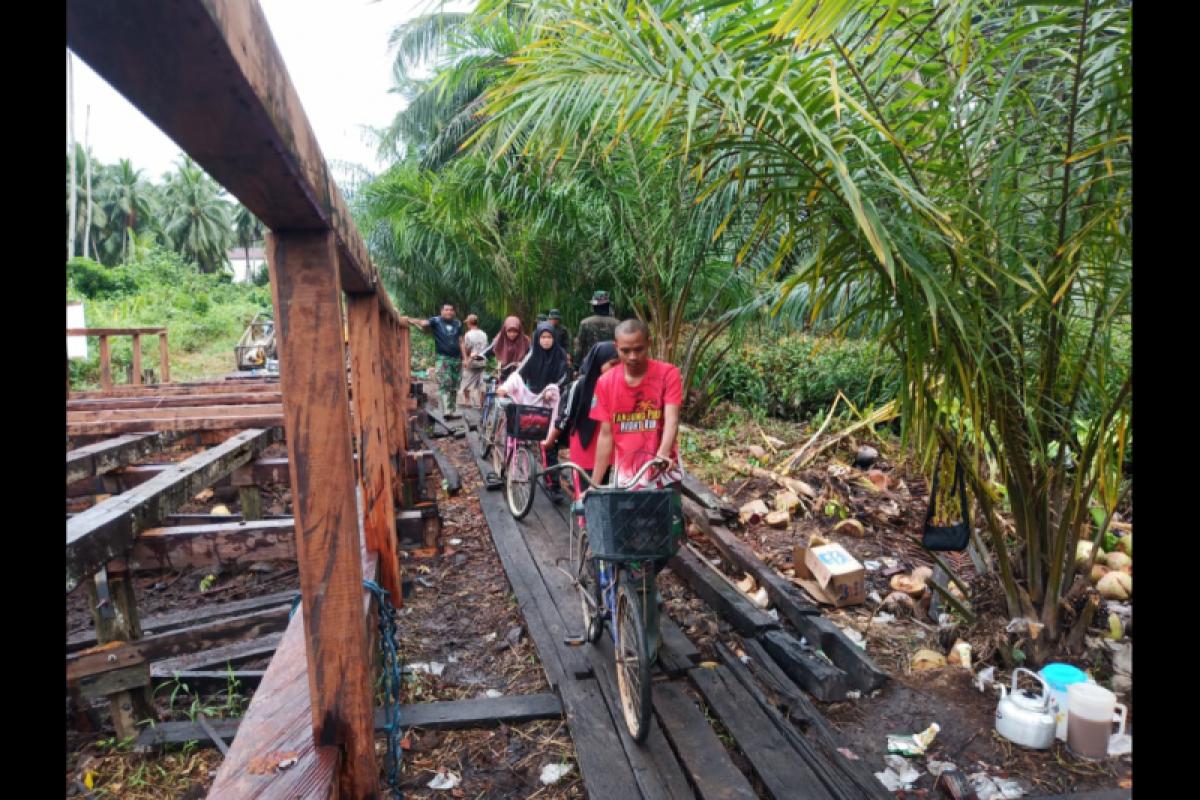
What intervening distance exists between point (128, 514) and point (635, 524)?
1857 mm

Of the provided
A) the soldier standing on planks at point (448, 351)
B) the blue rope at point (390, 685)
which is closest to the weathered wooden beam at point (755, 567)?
the blue rope at point (390, 685)

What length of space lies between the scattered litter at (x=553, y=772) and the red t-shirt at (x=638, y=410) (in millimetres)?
1363

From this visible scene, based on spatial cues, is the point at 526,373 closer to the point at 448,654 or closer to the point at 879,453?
the point at 448,654

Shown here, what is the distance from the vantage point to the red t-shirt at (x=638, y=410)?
367 cm

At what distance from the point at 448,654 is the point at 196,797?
1.38m

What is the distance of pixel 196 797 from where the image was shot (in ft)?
9.15

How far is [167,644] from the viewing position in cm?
318

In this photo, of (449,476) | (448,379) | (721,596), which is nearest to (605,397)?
(721,596)

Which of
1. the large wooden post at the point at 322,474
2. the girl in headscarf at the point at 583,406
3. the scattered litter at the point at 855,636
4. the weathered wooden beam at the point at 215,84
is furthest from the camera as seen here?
the girl in headscarf at the point at 583,406

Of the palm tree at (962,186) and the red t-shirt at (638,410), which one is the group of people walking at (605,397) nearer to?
the red t-shirt at (638,410)

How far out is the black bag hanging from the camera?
3.43 meters

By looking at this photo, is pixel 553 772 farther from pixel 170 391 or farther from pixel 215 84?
pixel 170 391
